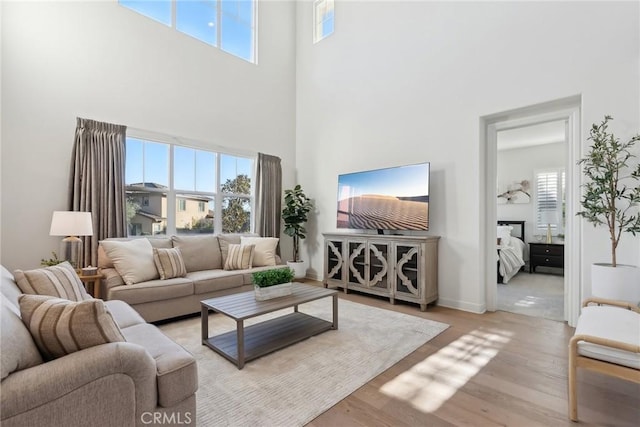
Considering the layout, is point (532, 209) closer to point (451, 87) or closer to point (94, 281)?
point (451, 87)

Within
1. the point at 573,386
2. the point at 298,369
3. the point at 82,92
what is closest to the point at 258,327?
the point at 298,369

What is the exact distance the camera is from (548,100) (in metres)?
3.00

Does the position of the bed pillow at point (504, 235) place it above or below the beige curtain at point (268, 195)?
below

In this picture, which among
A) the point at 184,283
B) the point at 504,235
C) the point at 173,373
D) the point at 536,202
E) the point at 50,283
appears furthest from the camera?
the point at 536,202

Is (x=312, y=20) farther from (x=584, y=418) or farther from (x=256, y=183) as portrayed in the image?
(x=584, y=418)

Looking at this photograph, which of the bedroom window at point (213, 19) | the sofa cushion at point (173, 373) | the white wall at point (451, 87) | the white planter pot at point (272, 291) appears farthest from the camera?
the bedroom window at point (213, 19)

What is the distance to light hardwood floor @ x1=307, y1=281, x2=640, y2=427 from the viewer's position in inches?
63.4

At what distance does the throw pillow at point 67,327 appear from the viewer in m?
1.11

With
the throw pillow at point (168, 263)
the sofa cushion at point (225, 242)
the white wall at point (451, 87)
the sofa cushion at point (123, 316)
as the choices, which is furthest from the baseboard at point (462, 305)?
the sofa cushion at point (123, 316)

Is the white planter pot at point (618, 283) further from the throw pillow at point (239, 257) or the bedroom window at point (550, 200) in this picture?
the bedroom window at point (550, 200)

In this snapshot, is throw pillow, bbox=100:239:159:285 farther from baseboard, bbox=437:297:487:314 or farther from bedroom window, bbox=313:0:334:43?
bedroom window, bbox=313:0:334:43

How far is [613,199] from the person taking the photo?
2.44 meters

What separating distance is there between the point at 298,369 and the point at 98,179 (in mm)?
3170

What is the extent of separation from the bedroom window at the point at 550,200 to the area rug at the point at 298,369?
174 inches
